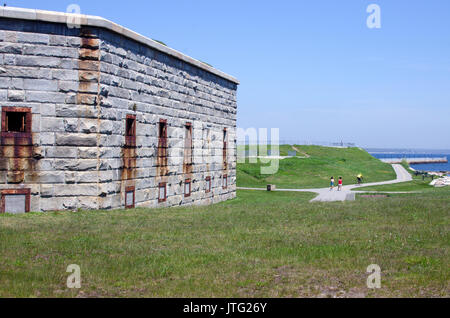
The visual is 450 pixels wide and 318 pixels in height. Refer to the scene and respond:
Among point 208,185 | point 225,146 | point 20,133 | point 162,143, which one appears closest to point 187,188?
point 208,185

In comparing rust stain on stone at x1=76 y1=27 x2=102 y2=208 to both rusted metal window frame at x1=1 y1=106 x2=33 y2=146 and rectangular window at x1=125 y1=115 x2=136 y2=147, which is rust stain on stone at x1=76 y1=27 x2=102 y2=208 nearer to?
rusted metal window frame at x1=1 y1=106 x2=33 y2=146

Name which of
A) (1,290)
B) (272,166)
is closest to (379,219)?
(1,290)

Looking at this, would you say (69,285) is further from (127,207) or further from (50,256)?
(127,207)

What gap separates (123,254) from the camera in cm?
1170

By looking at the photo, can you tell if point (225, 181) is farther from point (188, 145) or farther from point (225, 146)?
point (188, 145)

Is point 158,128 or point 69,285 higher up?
point 158,128

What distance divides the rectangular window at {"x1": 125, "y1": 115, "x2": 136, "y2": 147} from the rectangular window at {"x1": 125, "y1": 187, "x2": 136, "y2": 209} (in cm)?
179

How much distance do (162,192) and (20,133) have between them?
7438 mm

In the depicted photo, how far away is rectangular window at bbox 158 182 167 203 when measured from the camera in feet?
76.8

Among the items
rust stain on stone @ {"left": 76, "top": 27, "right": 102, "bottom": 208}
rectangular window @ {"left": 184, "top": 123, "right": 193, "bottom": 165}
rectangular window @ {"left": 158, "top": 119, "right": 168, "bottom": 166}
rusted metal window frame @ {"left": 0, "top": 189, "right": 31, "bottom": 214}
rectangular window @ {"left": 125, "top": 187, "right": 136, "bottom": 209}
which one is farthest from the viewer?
rectangular window @ {"left": 184, "top": 123, "right": 193, "bottom": 165}

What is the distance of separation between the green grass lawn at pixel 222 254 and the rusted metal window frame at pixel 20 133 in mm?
2840

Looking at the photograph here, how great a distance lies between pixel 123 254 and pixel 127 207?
30.0ft

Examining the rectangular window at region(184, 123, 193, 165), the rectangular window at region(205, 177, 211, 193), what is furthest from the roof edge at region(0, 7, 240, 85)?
the rectangular window at region(205, 177, 211, 193)

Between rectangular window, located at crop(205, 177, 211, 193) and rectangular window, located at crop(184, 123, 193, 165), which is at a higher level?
rectangular window, located at crop(184, 123, 193, 165)
